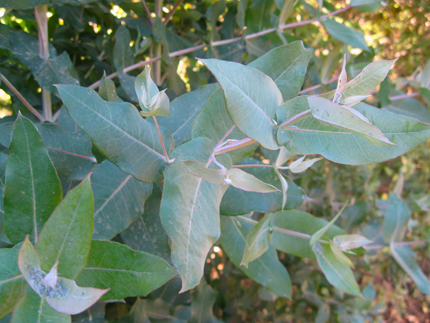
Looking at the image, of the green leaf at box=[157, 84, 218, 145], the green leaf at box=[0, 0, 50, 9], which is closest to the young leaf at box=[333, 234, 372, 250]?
the green leaf at box=[157, 84, 218, 145]

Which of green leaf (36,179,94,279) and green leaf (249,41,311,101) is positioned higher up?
green leaf (249,41,311,101)

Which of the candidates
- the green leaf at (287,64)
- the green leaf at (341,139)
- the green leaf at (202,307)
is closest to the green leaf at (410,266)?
the green leaf at (202,307)

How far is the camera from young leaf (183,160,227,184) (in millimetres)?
431

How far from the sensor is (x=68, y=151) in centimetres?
65

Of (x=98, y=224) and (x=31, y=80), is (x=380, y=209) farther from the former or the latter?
(x=31, y=80)

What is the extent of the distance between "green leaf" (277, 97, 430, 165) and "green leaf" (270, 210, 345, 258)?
41 cm

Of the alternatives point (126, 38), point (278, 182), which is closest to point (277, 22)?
point (126, 38)

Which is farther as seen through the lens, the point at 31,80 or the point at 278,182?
the point at 31,80

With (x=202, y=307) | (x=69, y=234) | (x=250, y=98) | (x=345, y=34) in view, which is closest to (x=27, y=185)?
(x=69, y=234)

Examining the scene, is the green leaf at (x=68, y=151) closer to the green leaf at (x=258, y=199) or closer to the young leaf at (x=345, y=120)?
the green leaf at (x=258, y=199)

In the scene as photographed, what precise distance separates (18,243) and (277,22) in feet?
3.27

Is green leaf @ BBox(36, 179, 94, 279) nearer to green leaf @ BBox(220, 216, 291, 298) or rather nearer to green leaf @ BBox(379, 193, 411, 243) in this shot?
green leaf @ BBox(220, 216, 291, 298)

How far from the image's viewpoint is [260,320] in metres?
1.85

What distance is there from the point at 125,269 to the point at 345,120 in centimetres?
43
